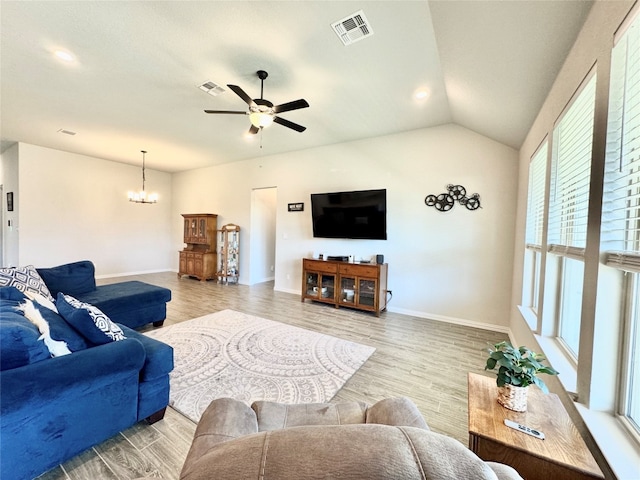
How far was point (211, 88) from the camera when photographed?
124 inches

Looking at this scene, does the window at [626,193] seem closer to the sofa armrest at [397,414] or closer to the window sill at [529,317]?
the sofa armrest at [397,414]

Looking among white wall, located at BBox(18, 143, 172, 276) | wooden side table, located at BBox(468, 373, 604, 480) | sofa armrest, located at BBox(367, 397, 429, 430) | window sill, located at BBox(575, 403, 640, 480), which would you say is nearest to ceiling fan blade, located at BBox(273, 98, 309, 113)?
sofa armrest, located at BBox(367, 397, 429, 430)

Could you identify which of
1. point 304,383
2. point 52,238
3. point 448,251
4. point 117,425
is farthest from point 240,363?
point 52,238

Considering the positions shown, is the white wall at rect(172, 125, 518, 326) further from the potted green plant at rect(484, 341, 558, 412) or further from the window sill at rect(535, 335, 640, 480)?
the potted green plant at rect(484, 341, 558, 412)

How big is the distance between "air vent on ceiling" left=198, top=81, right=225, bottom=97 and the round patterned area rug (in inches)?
119

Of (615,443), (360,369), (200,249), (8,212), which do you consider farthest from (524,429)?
(8,212)

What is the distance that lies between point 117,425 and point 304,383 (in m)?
1.31

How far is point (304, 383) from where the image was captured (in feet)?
7.52

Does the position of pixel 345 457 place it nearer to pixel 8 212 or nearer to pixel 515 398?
pixel 515 398

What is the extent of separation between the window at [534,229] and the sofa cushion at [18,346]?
3787 millimetres

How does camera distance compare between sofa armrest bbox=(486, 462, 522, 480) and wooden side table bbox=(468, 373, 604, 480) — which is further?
wooden side table bbox=(468, 373, 604, 480)

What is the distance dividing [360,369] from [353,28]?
10.1 feet

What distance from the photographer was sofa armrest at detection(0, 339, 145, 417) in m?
1.21

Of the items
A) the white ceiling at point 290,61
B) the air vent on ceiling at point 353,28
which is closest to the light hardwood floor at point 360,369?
the white ceiling at point 290,61
